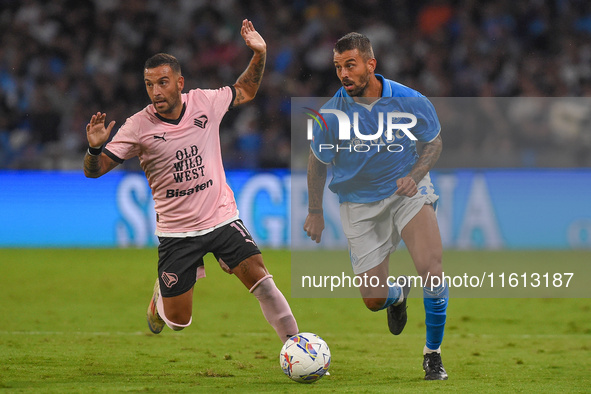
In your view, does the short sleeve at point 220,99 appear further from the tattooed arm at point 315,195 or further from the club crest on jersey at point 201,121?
the tattooed arm at point 315,195

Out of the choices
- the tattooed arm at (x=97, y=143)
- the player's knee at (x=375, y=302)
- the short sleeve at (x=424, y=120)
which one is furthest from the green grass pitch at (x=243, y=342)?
the short sleeve at (x=424, y=120)

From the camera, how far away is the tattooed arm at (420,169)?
6.24 meters

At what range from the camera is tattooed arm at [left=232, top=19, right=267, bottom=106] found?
638 cm

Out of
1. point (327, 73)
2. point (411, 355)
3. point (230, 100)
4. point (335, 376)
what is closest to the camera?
point (335, 376)

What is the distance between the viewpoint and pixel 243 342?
7.50 m

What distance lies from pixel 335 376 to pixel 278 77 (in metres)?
10.3

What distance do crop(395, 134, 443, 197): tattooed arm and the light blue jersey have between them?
0.06 metres

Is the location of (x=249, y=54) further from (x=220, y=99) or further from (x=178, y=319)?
(x=178, y=319)

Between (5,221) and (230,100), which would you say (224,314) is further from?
(5,221)

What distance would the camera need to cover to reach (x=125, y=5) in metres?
17.5

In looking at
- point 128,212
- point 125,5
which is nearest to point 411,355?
point 128,212

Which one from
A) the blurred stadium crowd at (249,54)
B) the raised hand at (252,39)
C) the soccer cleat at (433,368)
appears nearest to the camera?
the soccer cleat at (433,368)

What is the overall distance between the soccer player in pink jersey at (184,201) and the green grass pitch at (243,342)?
542 mm

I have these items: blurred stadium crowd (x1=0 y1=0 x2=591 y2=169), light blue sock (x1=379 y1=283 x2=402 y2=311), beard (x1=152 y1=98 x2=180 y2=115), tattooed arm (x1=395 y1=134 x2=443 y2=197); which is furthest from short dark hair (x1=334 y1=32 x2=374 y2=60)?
blurred stadium crowd (x1=0 y1=0 x2=591 y2=169)
